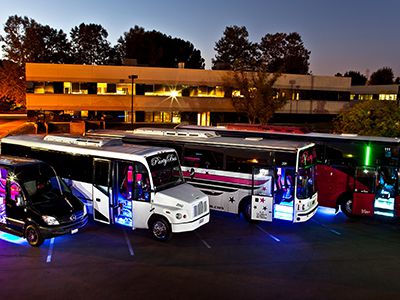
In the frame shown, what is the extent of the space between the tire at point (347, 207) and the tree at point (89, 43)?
282 ft

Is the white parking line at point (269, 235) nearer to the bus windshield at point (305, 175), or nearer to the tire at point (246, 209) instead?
the tire at point (246, 209)

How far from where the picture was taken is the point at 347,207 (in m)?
16.4

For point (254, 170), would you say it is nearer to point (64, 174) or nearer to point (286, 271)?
point (286, 271)

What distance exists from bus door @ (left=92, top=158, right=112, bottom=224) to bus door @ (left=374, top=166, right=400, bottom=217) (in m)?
10.3

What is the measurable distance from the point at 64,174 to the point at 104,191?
2460 millimetres

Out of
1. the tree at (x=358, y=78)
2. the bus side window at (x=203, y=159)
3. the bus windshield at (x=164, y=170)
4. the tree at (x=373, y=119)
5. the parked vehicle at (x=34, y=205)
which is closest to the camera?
the parked vehicle at (x=34, y=205)

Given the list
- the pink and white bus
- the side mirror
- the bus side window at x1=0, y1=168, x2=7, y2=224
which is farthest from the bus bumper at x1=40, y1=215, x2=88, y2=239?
the pink and white bus

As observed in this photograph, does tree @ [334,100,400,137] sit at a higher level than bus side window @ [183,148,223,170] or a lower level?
higher

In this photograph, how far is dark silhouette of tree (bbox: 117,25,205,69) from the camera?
87.1 metres

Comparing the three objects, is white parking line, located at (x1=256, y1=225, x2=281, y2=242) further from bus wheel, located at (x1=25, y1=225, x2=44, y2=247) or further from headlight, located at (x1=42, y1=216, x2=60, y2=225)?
bus wheel, located at (x1=25, y1=225, x2=44, y2=247)

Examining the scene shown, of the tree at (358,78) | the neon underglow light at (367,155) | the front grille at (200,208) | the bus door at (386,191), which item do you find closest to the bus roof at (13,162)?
the front grille at (200,208)

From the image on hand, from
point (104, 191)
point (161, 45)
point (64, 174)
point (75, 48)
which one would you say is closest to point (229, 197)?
point (104, 191)

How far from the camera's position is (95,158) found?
45.8 ft

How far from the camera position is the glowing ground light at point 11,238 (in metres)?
12.7
